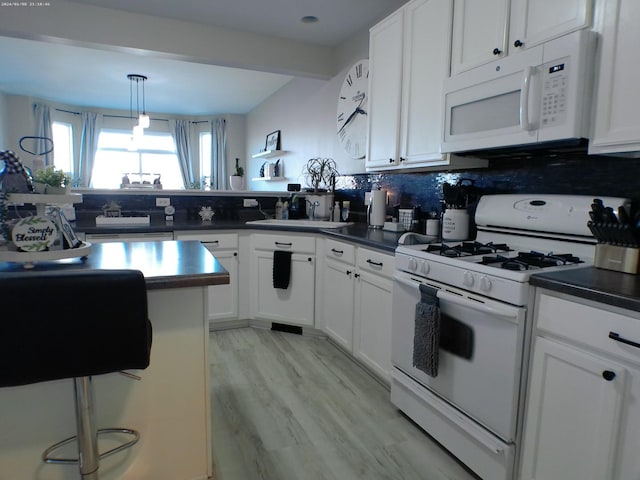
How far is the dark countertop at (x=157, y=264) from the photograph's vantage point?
1262 mm

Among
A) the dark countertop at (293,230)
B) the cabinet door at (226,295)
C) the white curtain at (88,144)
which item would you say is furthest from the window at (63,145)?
the cabinet door at (226,295)

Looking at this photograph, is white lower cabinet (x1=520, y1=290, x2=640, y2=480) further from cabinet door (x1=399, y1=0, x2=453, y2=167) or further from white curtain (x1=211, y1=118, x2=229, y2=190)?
white curtain (x1=211, y1=118, x2=229, y2=190)

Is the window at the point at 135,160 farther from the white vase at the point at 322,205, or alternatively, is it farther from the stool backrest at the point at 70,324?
the stool backrest at the point at 70,324

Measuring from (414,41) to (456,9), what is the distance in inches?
13.5

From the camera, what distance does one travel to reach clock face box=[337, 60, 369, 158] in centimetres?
328

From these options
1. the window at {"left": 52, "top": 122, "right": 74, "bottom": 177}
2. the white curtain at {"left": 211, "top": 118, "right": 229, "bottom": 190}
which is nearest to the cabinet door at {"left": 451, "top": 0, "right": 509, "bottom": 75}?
the white curtain at {"left": 211, "top": 118, "right": 229, "bottom": 190}

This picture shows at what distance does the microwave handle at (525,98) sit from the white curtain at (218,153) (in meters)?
6.62

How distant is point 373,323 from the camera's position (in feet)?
7.73

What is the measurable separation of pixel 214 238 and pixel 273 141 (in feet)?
9.19

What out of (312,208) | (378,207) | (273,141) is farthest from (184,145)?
(378,207)

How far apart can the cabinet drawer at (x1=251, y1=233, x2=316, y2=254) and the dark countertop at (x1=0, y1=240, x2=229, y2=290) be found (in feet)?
4.21

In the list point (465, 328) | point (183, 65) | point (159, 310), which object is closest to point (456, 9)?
point (465, 328)

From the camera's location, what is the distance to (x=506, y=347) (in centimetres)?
145

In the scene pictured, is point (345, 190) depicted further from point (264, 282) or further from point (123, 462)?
point (123, 462)
